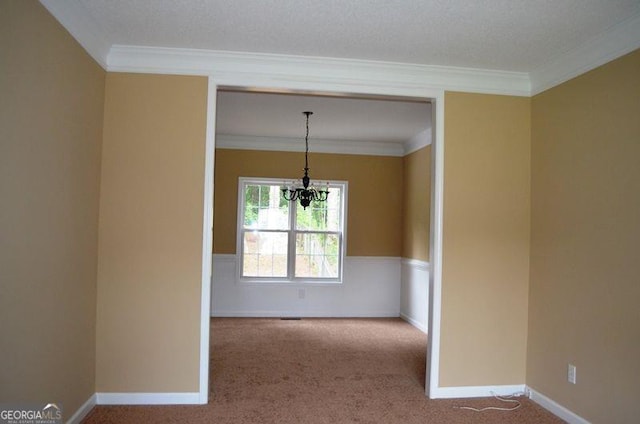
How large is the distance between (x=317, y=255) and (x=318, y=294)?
1.92 feet

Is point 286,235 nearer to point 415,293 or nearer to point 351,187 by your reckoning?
point 351,187

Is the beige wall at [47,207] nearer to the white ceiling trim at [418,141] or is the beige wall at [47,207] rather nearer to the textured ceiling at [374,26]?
the textured ceiling at [374,26]

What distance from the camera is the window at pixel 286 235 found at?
7035mm

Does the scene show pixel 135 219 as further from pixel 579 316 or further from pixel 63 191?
pixel 579 316

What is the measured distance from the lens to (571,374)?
3.25 meters

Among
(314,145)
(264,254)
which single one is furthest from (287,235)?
(314,145)

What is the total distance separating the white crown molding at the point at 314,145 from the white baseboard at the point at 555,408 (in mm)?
4245

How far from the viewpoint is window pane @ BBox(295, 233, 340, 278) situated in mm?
7148

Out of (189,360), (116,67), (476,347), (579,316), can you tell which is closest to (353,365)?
(476,347)

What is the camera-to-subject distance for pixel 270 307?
6914 mm

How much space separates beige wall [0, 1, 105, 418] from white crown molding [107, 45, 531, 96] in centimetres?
36

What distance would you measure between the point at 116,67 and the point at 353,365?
3.31 m

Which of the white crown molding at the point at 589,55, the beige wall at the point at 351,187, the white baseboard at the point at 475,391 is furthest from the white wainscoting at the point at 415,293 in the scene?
the white crown molding at the point at 589,55

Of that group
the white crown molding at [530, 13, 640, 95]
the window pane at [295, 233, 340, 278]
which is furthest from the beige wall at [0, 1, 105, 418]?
the window pane at [295, 233, 340, 278]
